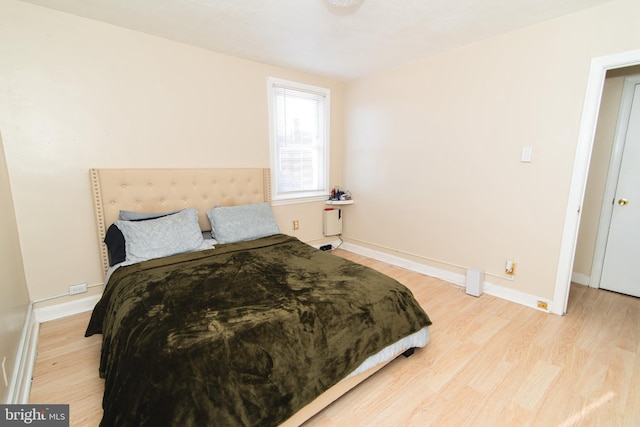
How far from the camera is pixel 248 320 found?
143 centimetres

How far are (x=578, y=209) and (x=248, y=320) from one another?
272 centimetres

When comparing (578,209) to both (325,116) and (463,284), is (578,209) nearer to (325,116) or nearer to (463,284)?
(463,284)

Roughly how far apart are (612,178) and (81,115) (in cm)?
504

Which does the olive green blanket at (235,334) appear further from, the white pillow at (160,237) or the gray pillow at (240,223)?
the gray pillow at (240,223)

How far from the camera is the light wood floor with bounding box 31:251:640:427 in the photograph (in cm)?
153

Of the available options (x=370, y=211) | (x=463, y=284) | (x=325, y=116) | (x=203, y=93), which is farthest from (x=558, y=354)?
(x=203, y=93)

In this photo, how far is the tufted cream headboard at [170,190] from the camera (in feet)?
8.17

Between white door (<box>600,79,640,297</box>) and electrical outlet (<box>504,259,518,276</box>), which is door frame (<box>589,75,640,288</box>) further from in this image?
electrical outlet (<box>504,259,518,276</box>)

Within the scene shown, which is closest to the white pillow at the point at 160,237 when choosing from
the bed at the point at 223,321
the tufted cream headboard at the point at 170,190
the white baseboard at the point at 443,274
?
the bed at the point at 223,321

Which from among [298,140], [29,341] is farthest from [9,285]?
[298,140]

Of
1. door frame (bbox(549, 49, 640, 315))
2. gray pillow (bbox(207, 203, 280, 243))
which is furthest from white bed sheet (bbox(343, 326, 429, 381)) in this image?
gray pillow (bbox(207, 203, 280, 243))

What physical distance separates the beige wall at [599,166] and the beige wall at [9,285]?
480 centimetres

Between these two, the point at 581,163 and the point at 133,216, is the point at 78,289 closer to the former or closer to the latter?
the point at 133,216

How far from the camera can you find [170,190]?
9.23 feet
